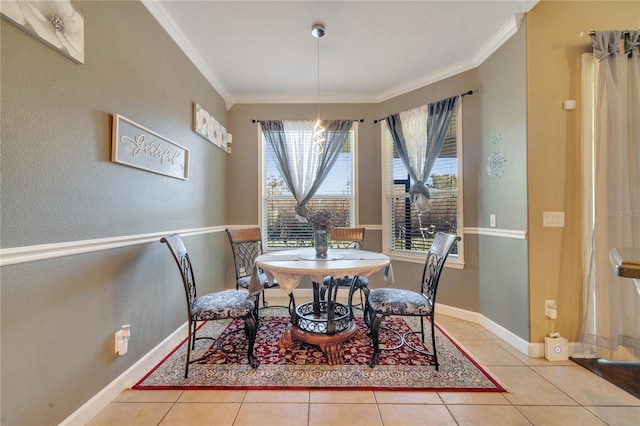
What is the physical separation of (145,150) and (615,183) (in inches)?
140

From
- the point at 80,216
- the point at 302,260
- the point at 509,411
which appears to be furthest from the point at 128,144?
the point at 509,411

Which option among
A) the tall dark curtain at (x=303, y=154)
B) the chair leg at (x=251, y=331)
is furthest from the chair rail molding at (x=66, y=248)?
the tall dark curtain at (x=303, y=154)

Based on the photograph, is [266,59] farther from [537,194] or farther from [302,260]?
[537,194]

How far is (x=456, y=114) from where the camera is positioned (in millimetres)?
2879

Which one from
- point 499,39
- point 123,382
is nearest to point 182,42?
point 123,382

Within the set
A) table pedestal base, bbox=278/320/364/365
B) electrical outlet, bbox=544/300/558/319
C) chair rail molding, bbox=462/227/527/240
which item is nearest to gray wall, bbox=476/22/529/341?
chair rail molding, bbox=462/227/527/240

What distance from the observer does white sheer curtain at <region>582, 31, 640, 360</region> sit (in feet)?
6.31

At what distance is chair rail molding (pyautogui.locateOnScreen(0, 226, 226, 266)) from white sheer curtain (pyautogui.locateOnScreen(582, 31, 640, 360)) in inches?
134

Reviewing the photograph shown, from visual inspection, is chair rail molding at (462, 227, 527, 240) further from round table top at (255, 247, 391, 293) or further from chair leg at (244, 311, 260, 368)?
chair leg at (244, 311, 260, 368)

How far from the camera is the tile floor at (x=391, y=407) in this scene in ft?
4.67

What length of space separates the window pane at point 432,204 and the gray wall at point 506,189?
0.29 metres

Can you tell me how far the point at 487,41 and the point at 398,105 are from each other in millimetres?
1103

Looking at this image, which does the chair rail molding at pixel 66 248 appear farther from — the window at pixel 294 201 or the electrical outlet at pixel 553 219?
the electrical outlet at pixel 553 219

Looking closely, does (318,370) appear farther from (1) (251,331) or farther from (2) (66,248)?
(2) (66,248)
